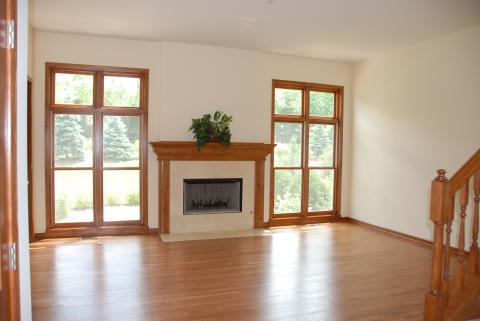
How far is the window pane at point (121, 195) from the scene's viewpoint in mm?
5855

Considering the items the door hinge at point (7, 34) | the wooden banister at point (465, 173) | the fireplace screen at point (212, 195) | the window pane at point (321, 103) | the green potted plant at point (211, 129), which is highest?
the window pane at point (321, 103)

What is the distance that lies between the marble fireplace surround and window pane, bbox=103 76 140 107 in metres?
0.81

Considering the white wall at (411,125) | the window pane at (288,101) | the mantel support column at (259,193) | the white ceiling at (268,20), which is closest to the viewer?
the white ceiling at (268,20)

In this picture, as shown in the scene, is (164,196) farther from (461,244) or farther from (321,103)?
(461,244)

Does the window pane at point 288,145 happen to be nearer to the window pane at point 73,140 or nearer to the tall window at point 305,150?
the tall window at point 305,150

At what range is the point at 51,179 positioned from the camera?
5.57m

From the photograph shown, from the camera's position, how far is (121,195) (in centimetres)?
592

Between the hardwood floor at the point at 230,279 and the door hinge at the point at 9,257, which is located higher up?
the door hinge at the point at 9,257

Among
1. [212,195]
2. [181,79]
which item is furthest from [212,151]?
[181,79]

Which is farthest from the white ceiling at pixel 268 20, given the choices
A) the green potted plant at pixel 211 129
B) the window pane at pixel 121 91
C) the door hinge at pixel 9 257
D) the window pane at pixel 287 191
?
the door hinge at pixel 9 257

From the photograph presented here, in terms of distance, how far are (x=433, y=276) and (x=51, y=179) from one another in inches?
201

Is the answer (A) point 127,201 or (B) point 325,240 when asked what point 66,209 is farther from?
(B) point 325,240

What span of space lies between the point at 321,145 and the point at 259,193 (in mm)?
1639

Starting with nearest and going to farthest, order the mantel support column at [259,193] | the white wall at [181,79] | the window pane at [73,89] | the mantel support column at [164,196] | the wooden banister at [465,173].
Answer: the wooden banister at [465,173] → the white wall at [181,79] → the window pane at [73,89] → the mantel support column at [164,196] → the mantel support column at [259,193]
